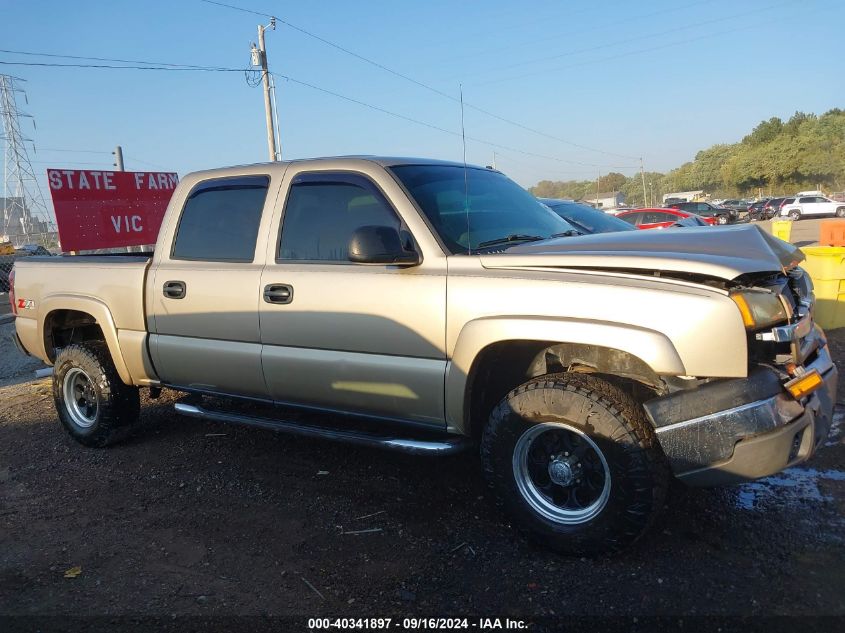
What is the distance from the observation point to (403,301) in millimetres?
3492

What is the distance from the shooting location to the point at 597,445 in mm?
3014

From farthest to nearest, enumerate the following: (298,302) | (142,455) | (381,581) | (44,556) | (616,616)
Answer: (142,455) → (298,302) → (44,556) → (381,581) → (616,616)

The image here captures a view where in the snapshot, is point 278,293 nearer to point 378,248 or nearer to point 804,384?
point 378,248

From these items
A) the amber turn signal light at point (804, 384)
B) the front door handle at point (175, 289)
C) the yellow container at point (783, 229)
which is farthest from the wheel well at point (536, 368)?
the yellow container at point (783, 229)

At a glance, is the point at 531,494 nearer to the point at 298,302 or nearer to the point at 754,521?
the point at 754,521

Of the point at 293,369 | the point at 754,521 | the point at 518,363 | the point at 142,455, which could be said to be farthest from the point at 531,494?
the point at 142,455

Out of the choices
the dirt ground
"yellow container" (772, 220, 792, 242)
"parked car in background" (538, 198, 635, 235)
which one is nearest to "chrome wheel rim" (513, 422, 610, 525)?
the dirt ground

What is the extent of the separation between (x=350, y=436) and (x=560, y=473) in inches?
48.2

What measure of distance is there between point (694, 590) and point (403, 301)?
1906mm

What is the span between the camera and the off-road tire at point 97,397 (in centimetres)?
503

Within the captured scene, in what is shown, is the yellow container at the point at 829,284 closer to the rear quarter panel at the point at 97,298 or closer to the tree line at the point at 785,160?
the rear quarter panel at the point at 97,298

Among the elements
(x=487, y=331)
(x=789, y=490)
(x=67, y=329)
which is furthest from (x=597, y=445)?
(x=67, y=329)

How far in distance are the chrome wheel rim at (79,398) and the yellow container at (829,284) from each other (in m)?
7.41

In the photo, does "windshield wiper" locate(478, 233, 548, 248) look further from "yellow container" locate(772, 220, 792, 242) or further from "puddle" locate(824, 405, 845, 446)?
"yellow container" locate(772, 220, 792, 242)
